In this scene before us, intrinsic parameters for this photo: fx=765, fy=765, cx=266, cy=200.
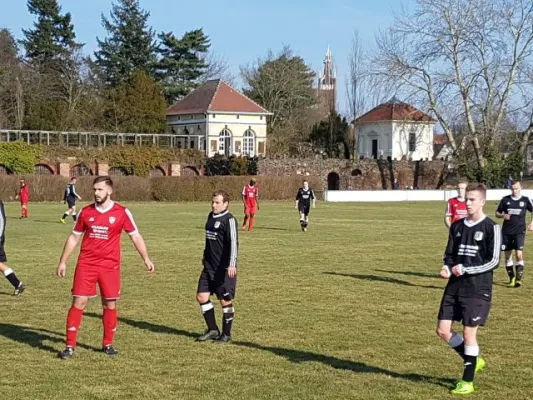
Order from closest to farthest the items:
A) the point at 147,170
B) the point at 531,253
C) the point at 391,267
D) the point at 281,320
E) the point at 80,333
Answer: the point at 80,333 → the point at 281,320 → the point at 391,267 → the point at 531,253 → the point at 147,170

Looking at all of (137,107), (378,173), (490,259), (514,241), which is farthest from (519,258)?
(137,107)

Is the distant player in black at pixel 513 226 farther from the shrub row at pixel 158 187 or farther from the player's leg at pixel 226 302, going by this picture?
the shrub row at pixel 158 187

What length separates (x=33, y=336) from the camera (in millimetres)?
9523

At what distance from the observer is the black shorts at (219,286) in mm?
9297

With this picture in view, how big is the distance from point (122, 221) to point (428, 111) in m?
57.5

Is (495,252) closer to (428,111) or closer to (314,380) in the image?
(314,380)

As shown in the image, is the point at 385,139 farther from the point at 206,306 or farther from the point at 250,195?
the point at 206,306

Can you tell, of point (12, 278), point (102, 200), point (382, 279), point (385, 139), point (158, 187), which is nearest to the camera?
point (102, 200)

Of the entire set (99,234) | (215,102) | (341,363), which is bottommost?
(341,363)

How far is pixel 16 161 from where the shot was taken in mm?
63594

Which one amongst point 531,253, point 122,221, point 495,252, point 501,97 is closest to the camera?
point 495,252

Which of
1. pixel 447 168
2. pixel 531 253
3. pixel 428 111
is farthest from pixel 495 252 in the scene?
pixel 447 168

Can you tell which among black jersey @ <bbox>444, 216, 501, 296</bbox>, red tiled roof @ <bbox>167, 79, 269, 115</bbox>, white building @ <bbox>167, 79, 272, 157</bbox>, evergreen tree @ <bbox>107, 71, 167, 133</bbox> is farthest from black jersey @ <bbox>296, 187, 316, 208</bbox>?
red tiled roof @ <bbox>167, 79, 269, 115</bbox>

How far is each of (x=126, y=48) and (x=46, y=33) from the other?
8.63 m
